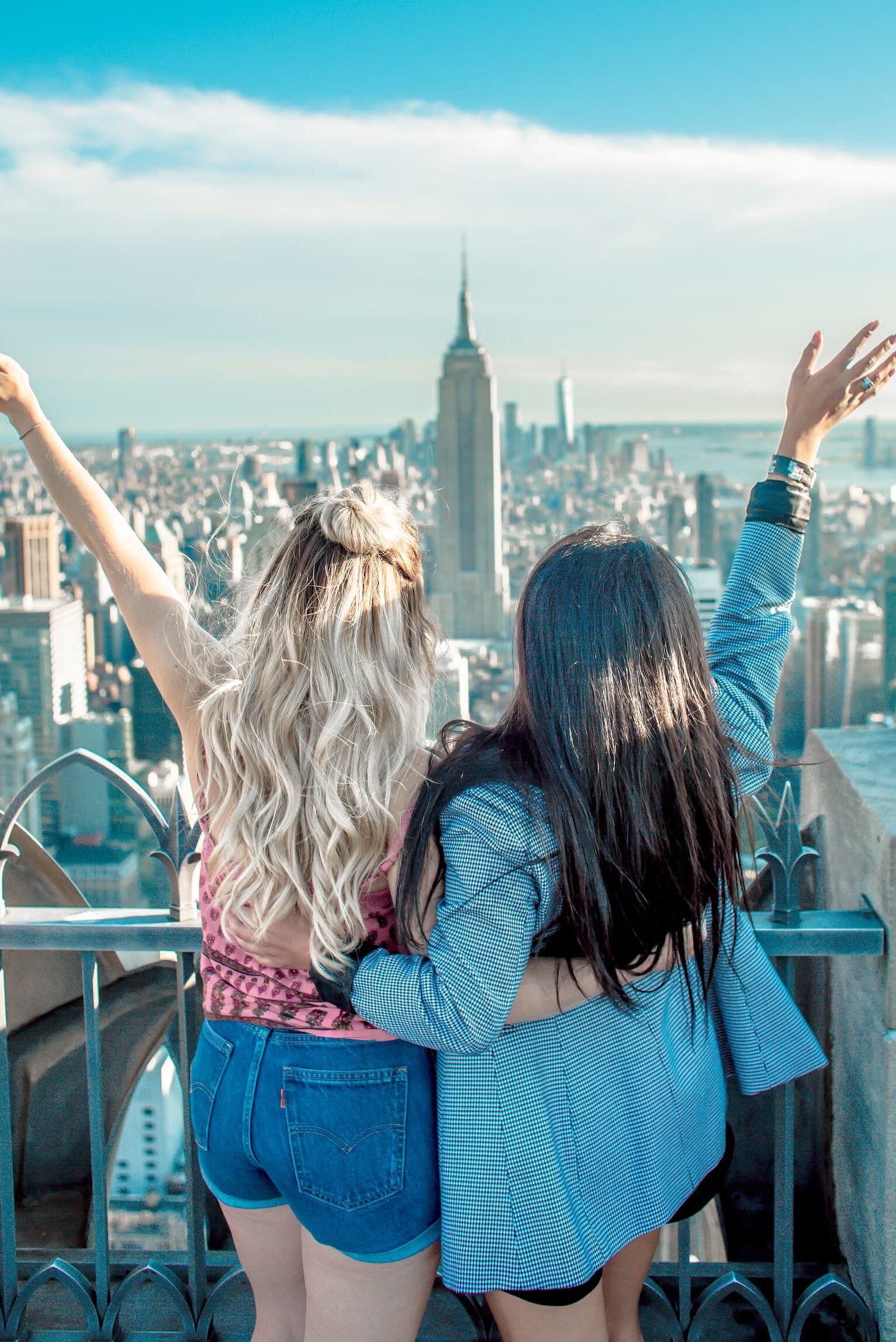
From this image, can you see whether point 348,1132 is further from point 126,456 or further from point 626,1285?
point 126,456

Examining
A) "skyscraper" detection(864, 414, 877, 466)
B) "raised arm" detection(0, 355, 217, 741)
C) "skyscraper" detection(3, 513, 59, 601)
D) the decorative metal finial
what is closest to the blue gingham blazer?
the decorative metal finial

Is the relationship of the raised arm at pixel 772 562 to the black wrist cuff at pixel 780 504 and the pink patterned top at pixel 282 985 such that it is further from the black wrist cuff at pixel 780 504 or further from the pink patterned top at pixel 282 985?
the pink patterned top at pixel 282 985

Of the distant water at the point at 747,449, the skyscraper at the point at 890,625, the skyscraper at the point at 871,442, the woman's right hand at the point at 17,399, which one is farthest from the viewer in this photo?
the skyscraper at the point at 871,442

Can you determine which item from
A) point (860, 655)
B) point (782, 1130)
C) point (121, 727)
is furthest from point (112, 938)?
point (121, 727)

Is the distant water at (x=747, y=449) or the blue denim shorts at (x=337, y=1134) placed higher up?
the distant water at (x=747, y=449)

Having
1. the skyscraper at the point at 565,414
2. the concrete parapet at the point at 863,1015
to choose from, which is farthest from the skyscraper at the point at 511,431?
the concrete parapet at the point at 863,1015

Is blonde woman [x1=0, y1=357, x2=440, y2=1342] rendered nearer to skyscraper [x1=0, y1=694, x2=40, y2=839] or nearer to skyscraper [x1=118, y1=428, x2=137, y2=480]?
skyscraper [x1=0, y1=694, x2=40, y2=839]

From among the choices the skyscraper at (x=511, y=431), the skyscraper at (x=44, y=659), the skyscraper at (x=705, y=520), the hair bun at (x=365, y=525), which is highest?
the skyscraper at (x=511, y=431)
